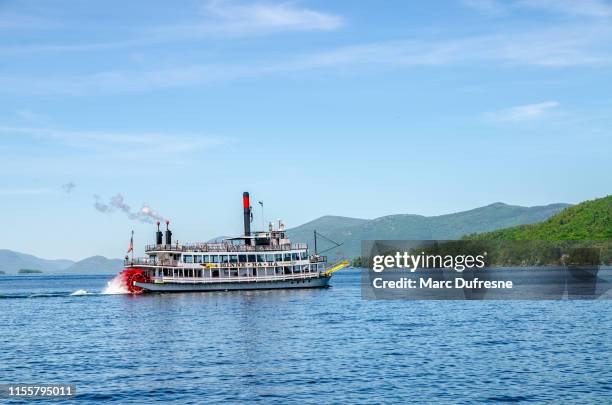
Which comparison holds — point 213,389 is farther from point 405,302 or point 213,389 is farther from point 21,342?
point 405,302

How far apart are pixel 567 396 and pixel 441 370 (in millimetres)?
8836

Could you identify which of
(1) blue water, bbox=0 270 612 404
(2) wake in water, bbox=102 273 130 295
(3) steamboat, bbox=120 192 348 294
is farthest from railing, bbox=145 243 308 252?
(1) blue water, bbox=0 270 612 404

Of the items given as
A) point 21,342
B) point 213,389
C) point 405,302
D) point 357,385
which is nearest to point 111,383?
point 213,389

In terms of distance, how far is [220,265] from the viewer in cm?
11819

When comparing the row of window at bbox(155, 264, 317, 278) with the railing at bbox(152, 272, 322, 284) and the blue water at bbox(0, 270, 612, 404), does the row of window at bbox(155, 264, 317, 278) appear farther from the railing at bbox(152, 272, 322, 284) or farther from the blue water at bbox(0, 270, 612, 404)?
the blue water at bbox(0, 270, 612, 404)

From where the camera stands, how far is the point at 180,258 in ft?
383

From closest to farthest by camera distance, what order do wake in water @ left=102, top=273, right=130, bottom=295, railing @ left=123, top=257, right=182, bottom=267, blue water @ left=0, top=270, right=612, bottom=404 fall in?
blue water @ left=0, top=270, right=612, bottom=404 → railing @ left=123, top=257, right=182, bottom=267 → wake in water @ left=102, top=273, right=130, bottom=295

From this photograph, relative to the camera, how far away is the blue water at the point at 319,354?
131 ft

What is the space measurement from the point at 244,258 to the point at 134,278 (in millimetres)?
17342

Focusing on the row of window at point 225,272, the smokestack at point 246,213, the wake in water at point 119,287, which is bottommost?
the wake in water at point 119,287

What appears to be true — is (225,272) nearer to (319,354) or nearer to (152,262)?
(152,262)

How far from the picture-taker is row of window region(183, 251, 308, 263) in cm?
11738

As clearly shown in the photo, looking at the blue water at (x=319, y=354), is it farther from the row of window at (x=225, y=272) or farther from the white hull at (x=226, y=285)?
the row of window at (x=225, y=272)

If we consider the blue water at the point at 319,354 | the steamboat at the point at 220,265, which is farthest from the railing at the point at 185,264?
the blue water at the point at 319,354
